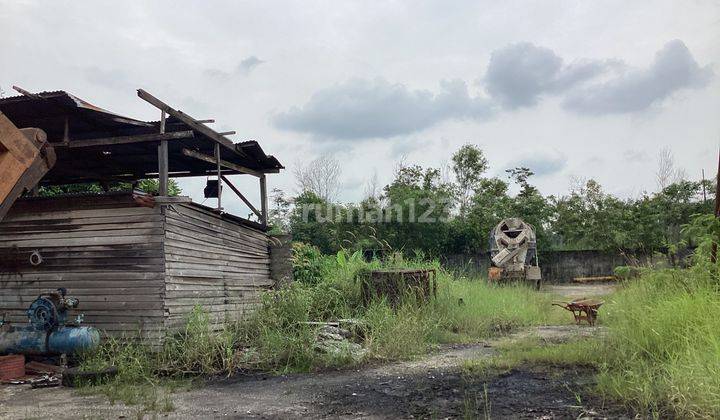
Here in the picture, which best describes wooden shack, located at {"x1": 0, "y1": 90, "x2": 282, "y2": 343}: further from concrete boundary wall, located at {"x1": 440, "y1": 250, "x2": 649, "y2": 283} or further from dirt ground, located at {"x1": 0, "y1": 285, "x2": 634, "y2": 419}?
concrete boundary wall, located at {"x1": 440, "y1": 250, "x2": 649, "y2": 283}

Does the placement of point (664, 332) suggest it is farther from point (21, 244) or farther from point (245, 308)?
point (21, 244)

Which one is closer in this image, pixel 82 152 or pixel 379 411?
pixel 379 411

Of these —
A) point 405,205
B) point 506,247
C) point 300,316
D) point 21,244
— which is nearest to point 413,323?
point 300,316

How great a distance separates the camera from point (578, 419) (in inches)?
178

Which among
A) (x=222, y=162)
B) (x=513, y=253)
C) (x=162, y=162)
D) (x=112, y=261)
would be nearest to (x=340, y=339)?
(x=112, y=261)

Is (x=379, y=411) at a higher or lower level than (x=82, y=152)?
lower

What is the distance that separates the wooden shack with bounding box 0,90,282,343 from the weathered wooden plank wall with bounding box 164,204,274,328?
2 centimetres

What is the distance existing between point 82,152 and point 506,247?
12.0 metres

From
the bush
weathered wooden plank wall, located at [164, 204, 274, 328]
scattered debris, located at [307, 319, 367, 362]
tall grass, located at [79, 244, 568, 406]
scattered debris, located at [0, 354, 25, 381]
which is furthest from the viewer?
the bush

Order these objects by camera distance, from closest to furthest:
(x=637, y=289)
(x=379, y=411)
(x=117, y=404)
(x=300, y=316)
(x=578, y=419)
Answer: (x=578, y=419), (x=379, y=411), (x=117, y=404), (x=637, y=289), (x=300, y=316)

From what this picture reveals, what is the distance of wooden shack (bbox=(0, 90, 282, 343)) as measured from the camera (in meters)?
8.06

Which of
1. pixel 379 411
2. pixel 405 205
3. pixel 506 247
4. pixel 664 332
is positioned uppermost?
pixel 405 205

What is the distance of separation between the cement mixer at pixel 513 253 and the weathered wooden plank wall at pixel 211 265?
7.65 metres

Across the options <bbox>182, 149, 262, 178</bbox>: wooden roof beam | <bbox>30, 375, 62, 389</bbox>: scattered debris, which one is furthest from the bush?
<bbox>30, 375, 62, 389</bbox>: scattered debris
